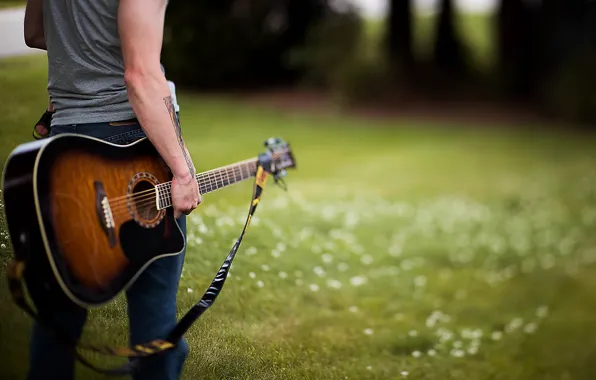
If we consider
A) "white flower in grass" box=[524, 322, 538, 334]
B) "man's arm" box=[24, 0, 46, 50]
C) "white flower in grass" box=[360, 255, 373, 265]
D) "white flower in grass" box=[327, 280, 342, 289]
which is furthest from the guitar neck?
"white flower in grass" box=[524, 322, 538, 334]

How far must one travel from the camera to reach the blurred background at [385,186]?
4.16m

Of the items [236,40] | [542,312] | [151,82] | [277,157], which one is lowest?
[542,312]

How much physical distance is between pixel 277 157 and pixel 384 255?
3411 millimetres

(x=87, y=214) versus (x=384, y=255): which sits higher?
(x=87, y=214)

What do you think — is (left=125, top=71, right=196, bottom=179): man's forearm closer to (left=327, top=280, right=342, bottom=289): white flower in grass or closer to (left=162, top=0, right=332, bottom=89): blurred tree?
(left=327, top=280, right=342, bottom=289): white flower in grass

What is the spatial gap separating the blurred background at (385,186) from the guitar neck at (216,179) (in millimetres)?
457

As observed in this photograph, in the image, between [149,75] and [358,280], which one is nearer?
[149,75]

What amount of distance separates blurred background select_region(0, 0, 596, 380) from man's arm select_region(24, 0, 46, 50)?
35 centimetres

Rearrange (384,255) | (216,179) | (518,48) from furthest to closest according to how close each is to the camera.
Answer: (518,48) → (384,255) → (216,179)

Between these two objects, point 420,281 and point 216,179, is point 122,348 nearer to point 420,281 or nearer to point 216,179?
point 216,179

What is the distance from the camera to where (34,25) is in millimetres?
3420

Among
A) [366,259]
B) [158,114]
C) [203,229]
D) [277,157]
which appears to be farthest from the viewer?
[366,259]

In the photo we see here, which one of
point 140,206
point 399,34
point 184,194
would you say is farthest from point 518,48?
point 140,206

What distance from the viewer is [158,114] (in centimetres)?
300
